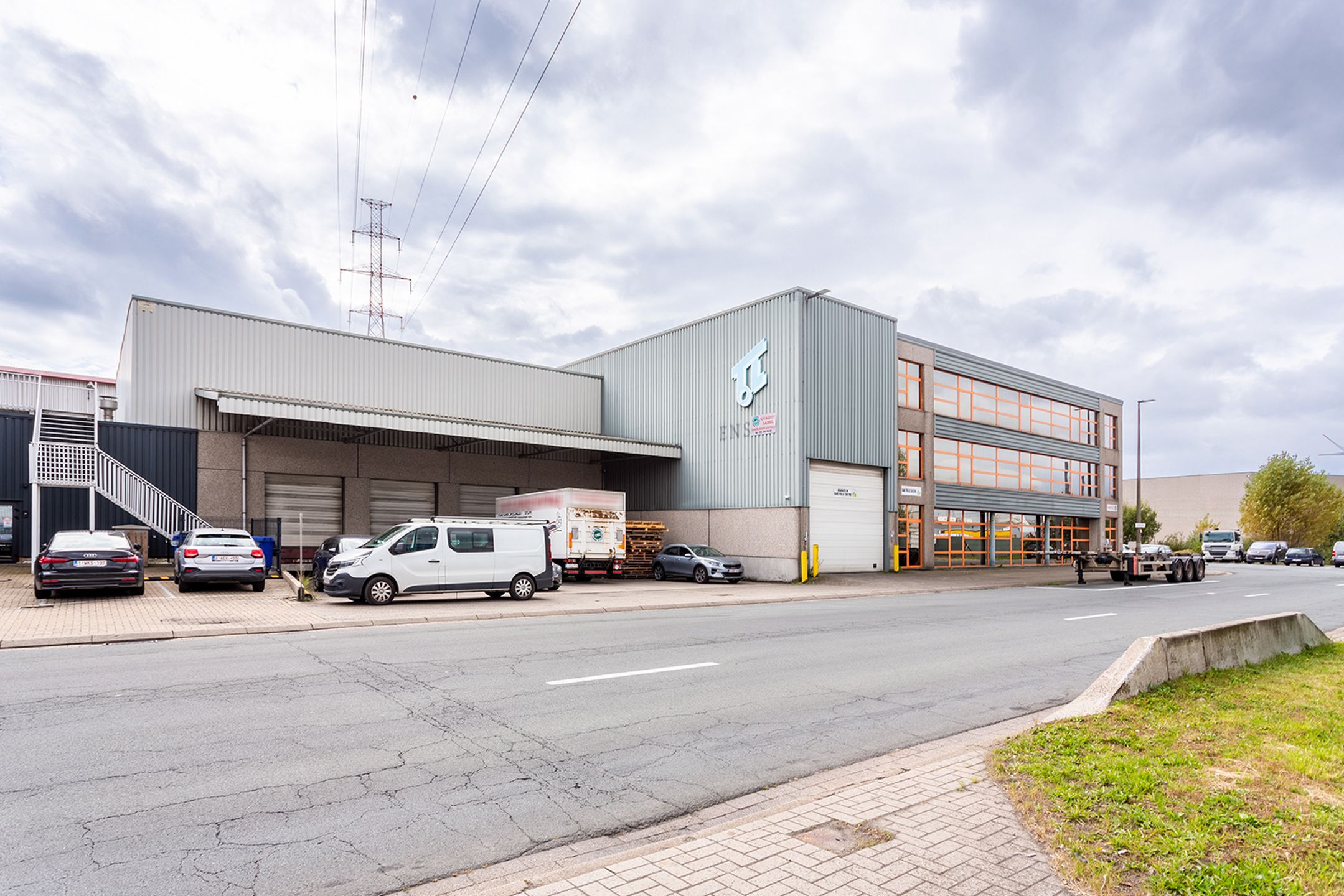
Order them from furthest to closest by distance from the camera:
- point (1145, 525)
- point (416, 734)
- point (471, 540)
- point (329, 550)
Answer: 1. point (1145, 525)
2. point (329, 550)
3. point (471, 540)
4. point (416, 734)

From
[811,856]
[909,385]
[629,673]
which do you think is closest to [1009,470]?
[909,385]

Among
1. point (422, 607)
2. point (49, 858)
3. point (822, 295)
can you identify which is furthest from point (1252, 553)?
point (49, 858)

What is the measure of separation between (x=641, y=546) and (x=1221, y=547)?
2060 inches

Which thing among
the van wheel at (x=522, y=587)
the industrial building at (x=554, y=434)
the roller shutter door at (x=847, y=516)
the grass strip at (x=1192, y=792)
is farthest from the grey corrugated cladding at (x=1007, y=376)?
the grass strip at (x=1192, y=792)

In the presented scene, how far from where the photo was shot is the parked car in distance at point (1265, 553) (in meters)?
56.9

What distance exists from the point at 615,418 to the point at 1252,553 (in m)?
48.6

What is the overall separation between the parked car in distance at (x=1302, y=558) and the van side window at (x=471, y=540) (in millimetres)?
57805

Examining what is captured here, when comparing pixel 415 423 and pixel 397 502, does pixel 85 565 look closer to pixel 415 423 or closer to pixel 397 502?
pixel 415 423

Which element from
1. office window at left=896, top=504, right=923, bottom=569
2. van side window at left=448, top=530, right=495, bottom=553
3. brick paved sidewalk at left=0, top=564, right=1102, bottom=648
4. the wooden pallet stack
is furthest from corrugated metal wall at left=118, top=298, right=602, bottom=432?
office window at left=896, top=504, right=923, bottom=569

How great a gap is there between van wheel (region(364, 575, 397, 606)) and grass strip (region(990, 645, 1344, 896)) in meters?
14.0

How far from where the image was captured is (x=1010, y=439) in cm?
4156

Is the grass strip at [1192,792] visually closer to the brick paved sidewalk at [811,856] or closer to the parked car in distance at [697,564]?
the brick paved sidewalk at [811,856]

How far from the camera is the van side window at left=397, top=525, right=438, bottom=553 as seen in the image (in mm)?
17594

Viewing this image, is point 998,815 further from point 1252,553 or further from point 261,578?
point 1252,553
